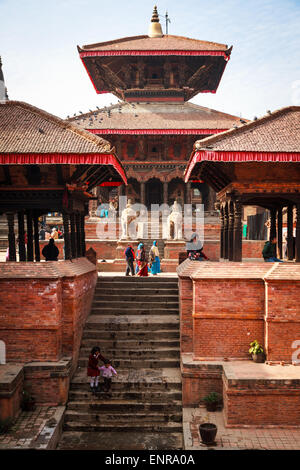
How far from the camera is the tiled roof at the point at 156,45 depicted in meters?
23.7

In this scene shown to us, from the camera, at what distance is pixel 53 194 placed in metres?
10.1

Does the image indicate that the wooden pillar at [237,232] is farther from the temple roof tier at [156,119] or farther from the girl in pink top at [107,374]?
the temple roof tier at [156,119]

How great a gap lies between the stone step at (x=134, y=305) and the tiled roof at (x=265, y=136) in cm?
423

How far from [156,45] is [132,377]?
20.1 meters

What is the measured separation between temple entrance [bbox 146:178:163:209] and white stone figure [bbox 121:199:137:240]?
7.41 metres

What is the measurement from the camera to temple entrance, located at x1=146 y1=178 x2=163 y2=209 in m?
25.0

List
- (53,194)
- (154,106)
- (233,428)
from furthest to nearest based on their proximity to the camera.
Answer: (154,106)
(53,194)
(233,428)

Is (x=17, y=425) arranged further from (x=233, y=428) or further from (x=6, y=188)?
(x=6, y=188)

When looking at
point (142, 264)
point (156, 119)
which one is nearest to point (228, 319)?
point (142, 264)

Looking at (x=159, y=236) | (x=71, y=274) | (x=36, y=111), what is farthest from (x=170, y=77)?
(x=71, y=274)

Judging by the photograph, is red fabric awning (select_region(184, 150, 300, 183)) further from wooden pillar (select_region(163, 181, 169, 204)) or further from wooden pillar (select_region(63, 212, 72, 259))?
wooden pillar (select_region(163, 181, 169, 204))

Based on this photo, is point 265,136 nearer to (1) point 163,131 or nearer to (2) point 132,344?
(2) point 132,344

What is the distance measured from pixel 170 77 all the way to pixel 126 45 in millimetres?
2915

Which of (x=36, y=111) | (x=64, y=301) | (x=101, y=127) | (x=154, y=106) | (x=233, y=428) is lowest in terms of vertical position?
(x=233, y=428)
